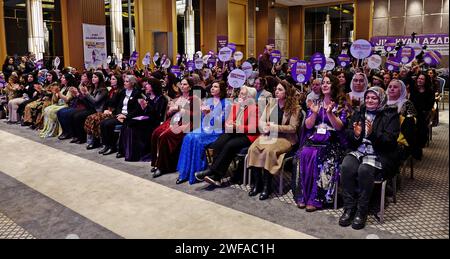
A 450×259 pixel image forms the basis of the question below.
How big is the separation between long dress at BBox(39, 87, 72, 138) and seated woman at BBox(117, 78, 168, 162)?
2075mm

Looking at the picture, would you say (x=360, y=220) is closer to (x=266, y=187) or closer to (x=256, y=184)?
(x=266, y=187)

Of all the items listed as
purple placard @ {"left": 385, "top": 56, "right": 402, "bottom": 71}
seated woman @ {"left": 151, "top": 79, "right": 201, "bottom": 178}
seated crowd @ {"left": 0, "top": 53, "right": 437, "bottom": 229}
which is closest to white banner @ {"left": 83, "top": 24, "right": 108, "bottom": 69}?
seated crowd @ {"left": 0, "top": 53, "right": 437, "bottom": 229}

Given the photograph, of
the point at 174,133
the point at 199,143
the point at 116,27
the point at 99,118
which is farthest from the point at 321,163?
the point at 116,27

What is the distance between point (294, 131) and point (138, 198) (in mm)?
1613

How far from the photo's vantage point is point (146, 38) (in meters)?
14.1

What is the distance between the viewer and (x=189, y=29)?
15297mm

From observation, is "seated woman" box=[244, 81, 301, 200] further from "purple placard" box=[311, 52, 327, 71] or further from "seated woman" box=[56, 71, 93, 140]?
"seated woman" box=[56, 71, 93, 140]

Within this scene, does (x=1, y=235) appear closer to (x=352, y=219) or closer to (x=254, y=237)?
(x=254, y=237)

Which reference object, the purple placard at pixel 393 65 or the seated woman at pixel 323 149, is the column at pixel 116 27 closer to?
the purple placard at pixel 393 65

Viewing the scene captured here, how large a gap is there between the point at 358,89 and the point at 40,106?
19.8ft

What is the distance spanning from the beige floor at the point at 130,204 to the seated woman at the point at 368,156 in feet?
1.64

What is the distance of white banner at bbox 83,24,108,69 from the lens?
38.1 ft

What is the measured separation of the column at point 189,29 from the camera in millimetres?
15164

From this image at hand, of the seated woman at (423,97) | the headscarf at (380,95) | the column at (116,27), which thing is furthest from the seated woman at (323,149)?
the column at (116,27)
